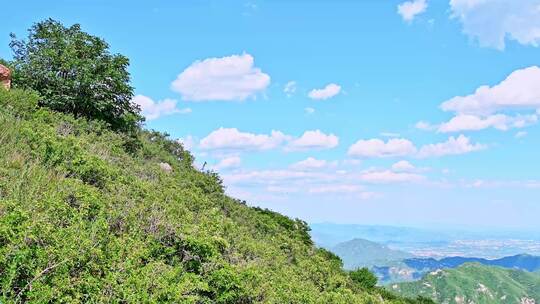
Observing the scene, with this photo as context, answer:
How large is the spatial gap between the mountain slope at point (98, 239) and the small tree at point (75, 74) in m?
3.76

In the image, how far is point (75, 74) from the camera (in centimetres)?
2270

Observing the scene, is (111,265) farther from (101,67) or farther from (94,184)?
(101,67)

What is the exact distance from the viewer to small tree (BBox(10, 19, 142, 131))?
22.1m

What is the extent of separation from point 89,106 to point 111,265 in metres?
17.0

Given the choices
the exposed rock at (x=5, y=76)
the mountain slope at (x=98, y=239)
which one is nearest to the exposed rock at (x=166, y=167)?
the mountain slope at (x=98, y=239)

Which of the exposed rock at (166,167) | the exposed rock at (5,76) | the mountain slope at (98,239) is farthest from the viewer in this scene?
the exposed rock at (166,167)

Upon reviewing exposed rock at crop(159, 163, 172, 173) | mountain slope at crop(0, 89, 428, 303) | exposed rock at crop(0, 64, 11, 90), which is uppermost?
exposed rock at crop(0, 64, 11, 90)

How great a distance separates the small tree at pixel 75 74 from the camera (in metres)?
22.1

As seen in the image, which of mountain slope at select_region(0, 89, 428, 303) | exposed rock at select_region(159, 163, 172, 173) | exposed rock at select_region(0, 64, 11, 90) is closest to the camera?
mountain slope at select_region(0, 89, 428, 303)

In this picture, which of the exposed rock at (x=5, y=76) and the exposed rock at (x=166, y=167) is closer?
the exposed rock at (x=5, y=76)

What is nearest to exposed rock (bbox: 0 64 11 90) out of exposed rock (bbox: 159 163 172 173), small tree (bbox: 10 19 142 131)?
small tree (bbox: 10 19 142 131)

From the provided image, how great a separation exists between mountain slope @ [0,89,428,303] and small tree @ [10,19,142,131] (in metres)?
3.76

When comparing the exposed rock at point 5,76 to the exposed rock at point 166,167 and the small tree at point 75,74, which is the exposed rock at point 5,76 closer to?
the small tree at point 75,74

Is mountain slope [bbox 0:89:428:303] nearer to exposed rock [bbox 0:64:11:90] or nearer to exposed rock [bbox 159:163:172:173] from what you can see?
exposed rock [bbox 0:64:11:90]
